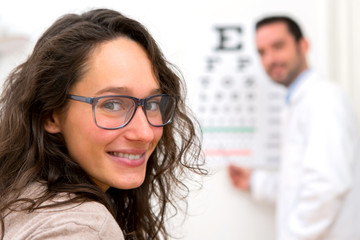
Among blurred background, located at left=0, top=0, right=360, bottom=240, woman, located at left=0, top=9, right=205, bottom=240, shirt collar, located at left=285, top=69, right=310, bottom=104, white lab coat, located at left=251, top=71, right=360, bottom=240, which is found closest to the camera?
woman, located at left=0, top=9, right=205, bottom=240

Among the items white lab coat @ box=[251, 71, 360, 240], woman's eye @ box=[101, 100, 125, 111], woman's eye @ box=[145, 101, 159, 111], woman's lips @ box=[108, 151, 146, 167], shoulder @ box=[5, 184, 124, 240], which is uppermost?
woman's eye @ box=[101, 100, 125, 111]

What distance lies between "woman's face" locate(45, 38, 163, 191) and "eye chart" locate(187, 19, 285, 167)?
1.34 meters

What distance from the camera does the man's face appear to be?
2008mm

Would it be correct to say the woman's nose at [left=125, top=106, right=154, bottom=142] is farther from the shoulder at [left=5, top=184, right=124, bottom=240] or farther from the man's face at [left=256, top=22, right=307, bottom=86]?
the man's face at [left=256, top=22, right=307, bottom=86]

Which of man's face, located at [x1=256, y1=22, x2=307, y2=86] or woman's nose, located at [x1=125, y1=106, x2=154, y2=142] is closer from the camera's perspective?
woman's nose, located at [x1=125, y1=106, x2=154, y2=142]

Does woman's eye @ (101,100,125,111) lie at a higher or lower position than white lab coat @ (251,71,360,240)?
higher

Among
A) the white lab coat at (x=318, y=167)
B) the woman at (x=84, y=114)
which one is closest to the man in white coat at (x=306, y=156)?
the white lab coat at (x=318, y=167)

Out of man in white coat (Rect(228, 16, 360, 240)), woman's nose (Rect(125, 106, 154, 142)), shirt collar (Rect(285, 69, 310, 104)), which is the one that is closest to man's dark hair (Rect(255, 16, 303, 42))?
man in white coat (Rect(228, 16, 360, 240))

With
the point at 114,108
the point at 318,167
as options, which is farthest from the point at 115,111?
the point at 318,167

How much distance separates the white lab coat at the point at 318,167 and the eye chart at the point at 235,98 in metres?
0.17

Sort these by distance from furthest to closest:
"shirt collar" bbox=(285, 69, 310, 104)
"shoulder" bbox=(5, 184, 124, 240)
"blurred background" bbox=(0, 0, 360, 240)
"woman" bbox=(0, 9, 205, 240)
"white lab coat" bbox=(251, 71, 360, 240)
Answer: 1. "blurred background" bbox=(0, 0, 360, 240)
2. "shirt collar" bbox=(285, 69, 310, 104)
3. "white lab coat" bbox=(251, 71, 360, 240)
4. "woman" bbox=(0, 9, 205, 240)
5. "shoulder" bbox=(5, 184, 124, 240)

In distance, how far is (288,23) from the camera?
2.06 metres

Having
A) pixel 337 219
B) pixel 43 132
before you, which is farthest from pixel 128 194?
pixel 337 219

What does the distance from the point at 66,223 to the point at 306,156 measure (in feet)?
4.38
